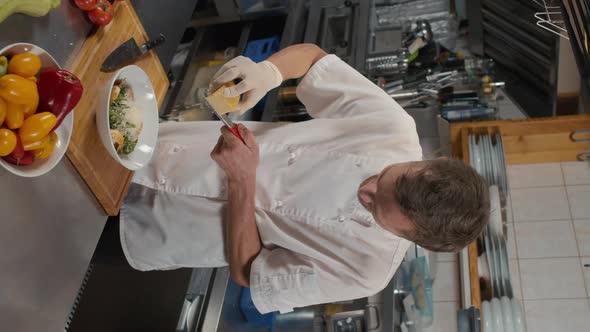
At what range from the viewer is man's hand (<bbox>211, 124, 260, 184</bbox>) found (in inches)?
49.8

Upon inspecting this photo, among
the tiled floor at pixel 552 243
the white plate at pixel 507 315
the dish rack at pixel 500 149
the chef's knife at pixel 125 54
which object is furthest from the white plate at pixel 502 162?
the chef's knife at pixel 125 54

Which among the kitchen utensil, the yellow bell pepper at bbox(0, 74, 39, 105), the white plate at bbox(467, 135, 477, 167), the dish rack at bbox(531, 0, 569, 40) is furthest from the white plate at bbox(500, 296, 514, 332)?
the yellow bell pepper at bbox(0, 74, 39, 105)

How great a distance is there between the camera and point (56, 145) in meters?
0.98

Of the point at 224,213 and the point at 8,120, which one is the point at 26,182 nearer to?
the point at 8,120

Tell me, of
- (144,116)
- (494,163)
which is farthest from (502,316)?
(144,116)

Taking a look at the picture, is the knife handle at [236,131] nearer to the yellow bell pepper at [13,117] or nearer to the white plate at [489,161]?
the yellow bell pepper at [13,117]

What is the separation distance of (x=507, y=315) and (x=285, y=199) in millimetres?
1643

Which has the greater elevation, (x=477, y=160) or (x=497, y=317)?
(x=477, y=160)

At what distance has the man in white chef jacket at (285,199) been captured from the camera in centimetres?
131

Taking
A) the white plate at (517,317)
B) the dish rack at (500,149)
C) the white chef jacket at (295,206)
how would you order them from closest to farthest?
the white chef jacket at (295,206)
the white plate at (517,317)
the dish rack at (500,149)

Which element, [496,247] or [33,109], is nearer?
[33,109]

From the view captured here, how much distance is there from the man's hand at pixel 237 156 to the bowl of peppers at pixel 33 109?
14.8 inches

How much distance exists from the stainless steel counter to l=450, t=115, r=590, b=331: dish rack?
1.98 metres

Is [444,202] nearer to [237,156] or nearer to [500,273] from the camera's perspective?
[237,156]
